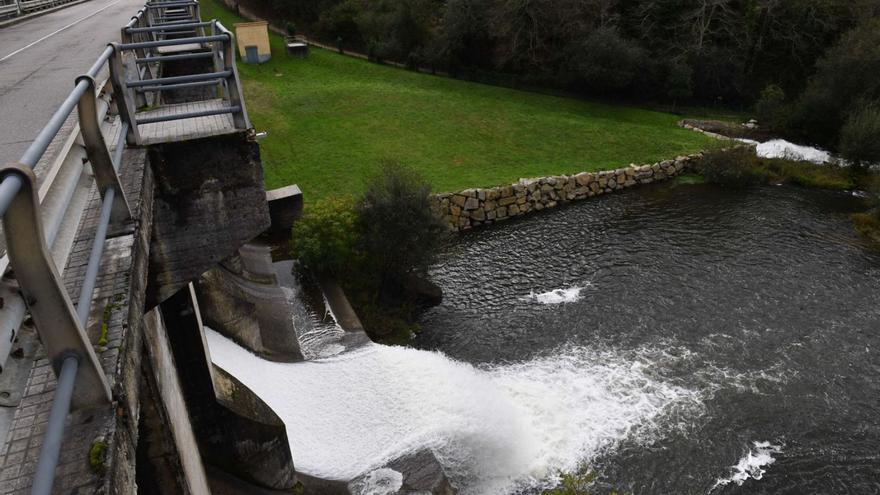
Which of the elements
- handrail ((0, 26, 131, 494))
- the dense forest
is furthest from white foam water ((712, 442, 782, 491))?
the dense forest

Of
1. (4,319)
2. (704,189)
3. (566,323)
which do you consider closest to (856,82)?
(704,189)

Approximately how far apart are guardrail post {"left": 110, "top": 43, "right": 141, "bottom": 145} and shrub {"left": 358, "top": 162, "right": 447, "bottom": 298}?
453 inches

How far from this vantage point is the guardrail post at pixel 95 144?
16.8ft

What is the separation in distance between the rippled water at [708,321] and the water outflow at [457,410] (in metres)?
0.46

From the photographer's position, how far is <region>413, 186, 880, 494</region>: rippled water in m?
14.1

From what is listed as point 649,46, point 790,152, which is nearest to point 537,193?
point 790,152

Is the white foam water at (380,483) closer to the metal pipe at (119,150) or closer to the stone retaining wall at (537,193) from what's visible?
the metal pipe at (119,150)

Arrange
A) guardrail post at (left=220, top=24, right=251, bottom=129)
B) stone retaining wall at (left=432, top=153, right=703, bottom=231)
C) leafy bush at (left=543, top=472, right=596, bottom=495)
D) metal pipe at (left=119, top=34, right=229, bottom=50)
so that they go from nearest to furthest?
metal pipe at (left=119, top=34, right=229, bottom=50) → guardrail post at (left=220, top=24, right=251, bottom=129) → leafy bush at (left=543, top=472, right=596, bottom=495) → stone retaining wall at (left=432, top=153, right=703, bottom=231)

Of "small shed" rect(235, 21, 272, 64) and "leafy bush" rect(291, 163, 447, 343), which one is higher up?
"small shed" rect(235, 21, 272, 64)

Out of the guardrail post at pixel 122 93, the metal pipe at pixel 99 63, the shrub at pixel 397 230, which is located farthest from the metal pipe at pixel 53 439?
the shrub at pixel 397 230

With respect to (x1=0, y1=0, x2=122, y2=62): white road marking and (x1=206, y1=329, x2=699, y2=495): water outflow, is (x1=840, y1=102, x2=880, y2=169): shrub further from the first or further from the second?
(x1=0, y1=0, x2=122, y2=62): white road marking

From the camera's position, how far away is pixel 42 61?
1667 centimetres

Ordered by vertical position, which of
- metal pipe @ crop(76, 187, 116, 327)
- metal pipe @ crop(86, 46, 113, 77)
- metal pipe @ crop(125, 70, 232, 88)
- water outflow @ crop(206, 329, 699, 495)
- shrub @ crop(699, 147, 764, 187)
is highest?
metal pipe @ crop(86, 46, 113, 77)

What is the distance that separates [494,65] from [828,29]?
22235 millimetres
